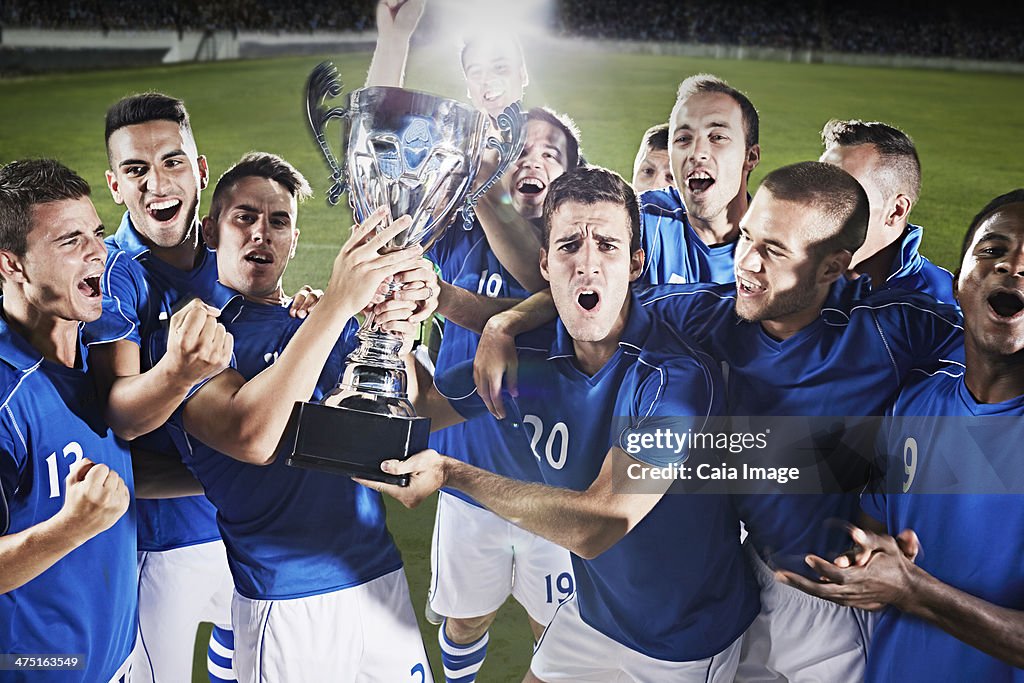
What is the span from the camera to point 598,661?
2.00 metres

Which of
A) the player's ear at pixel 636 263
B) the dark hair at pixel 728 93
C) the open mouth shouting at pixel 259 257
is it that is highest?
Answer: the dark hair at pixel 728 93

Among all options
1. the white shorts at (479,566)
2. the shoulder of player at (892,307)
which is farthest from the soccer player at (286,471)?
the shoulder of player at (892,307)

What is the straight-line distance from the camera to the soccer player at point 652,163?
6.06 ft

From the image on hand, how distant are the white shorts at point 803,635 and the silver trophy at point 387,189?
2.74 ft

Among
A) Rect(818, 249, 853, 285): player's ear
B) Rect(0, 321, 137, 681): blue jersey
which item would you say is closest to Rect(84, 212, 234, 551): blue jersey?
Rect(0, 321, 137, 681): blue jersey

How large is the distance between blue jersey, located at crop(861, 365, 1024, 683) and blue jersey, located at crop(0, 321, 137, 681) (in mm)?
1622

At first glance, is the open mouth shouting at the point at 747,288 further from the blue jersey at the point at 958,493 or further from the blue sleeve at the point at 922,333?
the blue jersey at the point at 958,493

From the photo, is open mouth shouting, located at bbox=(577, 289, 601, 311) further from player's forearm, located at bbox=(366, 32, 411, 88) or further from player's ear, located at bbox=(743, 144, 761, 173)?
player's forearm, located at bbox=(366, 32, 411, 88)

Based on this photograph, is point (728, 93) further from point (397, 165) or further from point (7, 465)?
point (7, 465)

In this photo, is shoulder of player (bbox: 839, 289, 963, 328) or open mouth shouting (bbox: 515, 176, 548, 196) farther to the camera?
open mouth shouting (bbox: 515, 176, 548, 196)

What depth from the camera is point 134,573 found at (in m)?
2.03

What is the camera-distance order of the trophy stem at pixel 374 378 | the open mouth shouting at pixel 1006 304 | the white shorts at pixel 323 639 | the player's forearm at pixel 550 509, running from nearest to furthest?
1. the open mouth shouting at pixel 1006 304
2. the trophy stem at pixel 374 378
3. the player's forearm at pixel 550 509
4. the white shorts at pixel 323 639

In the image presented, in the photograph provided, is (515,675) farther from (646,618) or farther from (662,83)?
(662,83)

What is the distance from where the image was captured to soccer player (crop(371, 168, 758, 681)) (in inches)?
71.1
